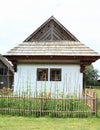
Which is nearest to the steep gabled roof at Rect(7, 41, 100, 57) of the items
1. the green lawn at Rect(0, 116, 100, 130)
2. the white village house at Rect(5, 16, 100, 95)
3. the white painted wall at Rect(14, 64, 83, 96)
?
the white village house at Rect(5, 16, 100, 95)

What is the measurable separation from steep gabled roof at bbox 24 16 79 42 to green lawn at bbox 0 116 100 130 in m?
11.1

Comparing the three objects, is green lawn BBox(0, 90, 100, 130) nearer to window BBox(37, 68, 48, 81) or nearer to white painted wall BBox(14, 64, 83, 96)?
white painted wall BBox(14, 64, 83, 96)

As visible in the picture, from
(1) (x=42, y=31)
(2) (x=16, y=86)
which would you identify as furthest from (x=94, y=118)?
(1) (x=42, y=31)

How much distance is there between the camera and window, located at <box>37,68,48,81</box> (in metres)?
21.9

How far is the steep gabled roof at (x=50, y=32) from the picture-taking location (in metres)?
23.7

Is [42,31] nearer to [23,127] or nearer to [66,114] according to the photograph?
[66,114]

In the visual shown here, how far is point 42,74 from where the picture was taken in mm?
22000

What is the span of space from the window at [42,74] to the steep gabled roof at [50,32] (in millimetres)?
2905

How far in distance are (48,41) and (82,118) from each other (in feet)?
35.4

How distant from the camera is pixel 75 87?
21.5 m

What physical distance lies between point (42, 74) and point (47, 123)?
10.0 meters

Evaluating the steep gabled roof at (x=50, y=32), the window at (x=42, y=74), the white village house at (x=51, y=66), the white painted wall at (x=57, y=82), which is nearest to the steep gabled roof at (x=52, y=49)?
the white village house at (x=51, y=66)

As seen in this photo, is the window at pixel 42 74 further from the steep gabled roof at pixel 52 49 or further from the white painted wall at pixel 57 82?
the steep gabled roof at pixel 52 49

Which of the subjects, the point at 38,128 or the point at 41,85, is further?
the point at 41,85
